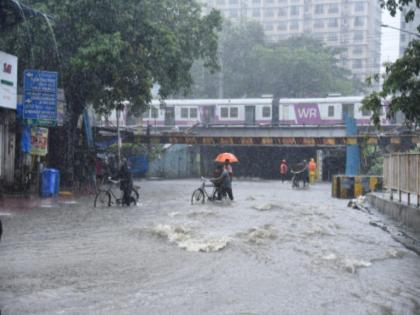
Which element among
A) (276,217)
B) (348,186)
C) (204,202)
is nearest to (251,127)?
(348,186)

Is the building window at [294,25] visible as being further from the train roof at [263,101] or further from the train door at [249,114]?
the train door at [249,114]

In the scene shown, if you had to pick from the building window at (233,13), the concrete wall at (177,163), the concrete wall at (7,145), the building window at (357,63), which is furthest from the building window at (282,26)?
the concrete wall at (7,145)

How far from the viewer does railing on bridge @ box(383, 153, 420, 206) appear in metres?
13.9

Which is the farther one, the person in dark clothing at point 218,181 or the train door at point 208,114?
the train door at point 208,114

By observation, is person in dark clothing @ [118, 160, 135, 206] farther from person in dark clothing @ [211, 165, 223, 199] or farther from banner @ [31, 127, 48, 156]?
banner @ [31, 127, 48, 156]

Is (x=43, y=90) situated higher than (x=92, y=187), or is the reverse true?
(x=43, y=90)

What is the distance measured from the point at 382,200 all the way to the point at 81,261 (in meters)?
11.8

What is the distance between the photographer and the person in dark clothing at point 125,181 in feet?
59.6

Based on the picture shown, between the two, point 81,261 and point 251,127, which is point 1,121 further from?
point 251,127

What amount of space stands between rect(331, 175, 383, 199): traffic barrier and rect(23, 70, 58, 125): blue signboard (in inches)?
494

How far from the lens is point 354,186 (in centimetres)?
2556

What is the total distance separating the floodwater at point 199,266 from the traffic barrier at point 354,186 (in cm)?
966

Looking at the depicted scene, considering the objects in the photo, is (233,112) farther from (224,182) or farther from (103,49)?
(224,182)

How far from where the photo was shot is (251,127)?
4269cm
